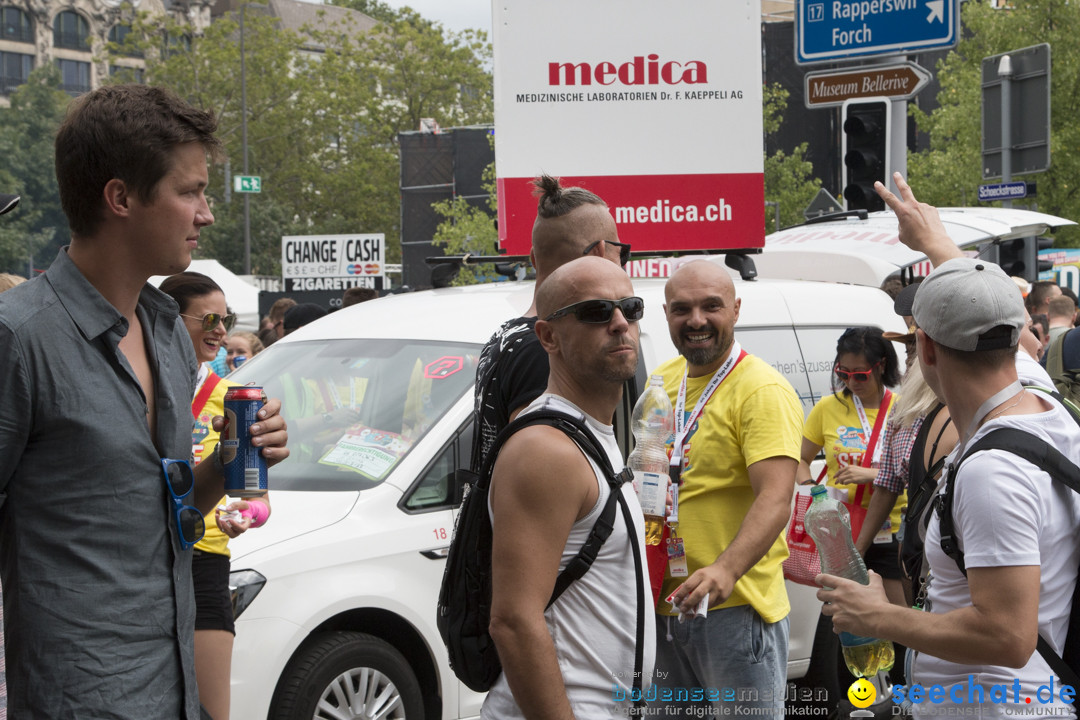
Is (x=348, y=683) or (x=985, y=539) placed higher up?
(x=985, y=539)

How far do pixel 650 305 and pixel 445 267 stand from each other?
1.50m

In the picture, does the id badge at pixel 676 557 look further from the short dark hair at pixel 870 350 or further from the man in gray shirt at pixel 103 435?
the short dark hair at pixel 870 350

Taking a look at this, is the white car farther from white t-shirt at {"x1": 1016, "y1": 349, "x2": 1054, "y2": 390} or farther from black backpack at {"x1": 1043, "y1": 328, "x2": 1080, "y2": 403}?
black backpack at {"x1": 1043, "y1": 328, "x2": 1080, "y2": 403}

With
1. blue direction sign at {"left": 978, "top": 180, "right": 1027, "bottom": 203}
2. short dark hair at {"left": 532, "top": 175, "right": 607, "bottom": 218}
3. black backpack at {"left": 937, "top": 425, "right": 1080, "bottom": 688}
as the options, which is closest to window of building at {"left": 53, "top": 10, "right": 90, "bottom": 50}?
blue direction sign at {"left": 978, "top": 180, "right": 1027, "bottom": 203}

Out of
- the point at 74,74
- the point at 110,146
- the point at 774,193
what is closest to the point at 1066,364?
the point at 110,146

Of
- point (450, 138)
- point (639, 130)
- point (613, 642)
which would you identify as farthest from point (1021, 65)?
point (450, 138)

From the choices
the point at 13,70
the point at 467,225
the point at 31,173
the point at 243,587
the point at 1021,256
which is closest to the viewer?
the point at 243,587

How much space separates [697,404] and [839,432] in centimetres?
204

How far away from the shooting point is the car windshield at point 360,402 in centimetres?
489

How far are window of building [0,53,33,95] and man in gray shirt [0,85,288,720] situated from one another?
91382 millimetres

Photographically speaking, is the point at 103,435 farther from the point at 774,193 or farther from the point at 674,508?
the point at 774,193

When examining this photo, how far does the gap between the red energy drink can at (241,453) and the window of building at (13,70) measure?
300 feet

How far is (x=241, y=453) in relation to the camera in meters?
2.48

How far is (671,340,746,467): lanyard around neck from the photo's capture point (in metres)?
4.05
